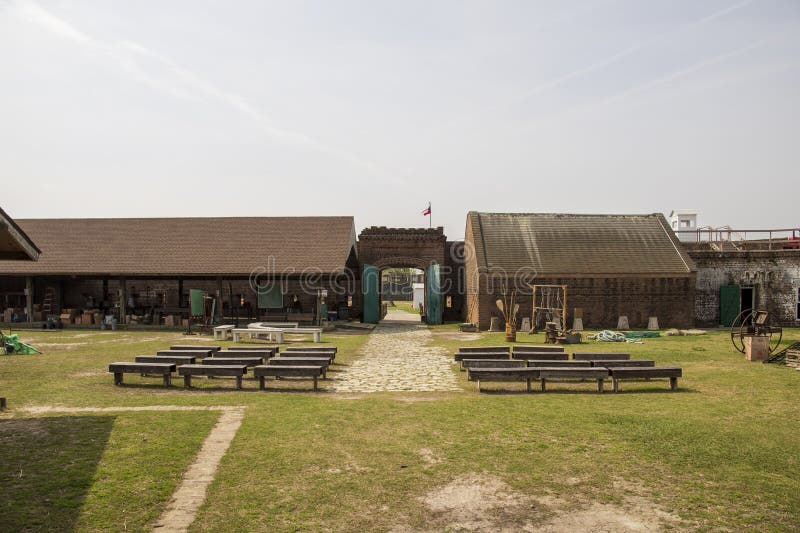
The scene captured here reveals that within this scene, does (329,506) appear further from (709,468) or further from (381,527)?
(709,468)

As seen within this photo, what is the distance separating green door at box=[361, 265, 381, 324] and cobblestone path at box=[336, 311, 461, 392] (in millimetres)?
7690

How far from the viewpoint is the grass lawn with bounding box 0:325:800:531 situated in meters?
5.37

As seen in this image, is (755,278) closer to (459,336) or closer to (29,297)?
(459,336)

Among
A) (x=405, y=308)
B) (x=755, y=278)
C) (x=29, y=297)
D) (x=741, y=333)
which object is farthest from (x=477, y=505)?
(x=405, y=308)

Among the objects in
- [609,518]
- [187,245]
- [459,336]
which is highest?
[187,245]

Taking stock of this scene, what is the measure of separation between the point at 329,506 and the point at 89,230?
29999 mm

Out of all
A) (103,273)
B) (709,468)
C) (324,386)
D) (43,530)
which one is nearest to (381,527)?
(43,530)

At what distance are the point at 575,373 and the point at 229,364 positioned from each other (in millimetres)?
7894

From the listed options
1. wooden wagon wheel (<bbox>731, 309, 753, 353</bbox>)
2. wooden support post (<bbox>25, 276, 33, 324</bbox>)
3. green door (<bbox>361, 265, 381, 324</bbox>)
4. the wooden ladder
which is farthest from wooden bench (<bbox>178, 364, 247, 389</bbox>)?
the wooden ladder

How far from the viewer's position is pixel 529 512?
5.48 metres

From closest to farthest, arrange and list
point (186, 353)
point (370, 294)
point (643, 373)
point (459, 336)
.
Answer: point (643, 373)
point (186, 353)
point (459, 336)
point (370, 294)

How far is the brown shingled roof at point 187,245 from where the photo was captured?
26672mm

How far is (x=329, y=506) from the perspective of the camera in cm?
559

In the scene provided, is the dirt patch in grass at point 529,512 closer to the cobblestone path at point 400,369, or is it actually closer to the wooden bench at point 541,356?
the cobblestone path at point 400,369
